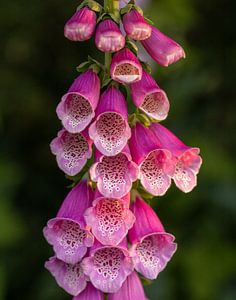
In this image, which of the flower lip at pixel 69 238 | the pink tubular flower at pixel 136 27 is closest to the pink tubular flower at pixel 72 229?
the flower lip at pixel 69 238

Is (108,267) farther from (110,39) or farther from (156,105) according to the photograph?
(110,39)

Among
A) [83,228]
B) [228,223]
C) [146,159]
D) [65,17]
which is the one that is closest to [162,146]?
[146,159]

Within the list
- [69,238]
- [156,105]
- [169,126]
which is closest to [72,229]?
[69,238]

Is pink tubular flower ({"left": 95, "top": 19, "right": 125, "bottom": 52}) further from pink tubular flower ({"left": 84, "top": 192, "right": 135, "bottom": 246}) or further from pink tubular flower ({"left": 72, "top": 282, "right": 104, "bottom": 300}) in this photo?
pink tubular flower ({"left": 72, "top": 282, "right": 104, "bottom": 300})

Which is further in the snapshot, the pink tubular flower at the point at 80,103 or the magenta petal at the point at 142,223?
the magenta petal at the point at 142,223

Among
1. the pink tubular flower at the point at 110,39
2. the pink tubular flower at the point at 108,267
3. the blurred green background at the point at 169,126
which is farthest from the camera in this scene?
the blurred green background at the point at 169,126

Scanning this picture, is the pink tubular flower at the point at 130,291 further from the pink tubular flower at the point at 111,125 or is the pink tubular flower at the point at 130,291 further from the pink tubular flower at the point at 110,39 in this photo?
the pink tubular flower at the point at 110,39
